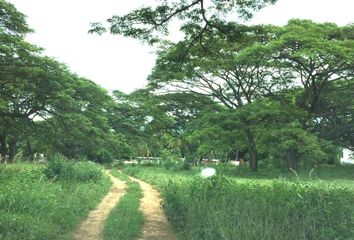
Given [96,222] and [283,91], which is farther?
[283,91]

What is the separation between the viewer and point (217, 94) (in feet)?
128

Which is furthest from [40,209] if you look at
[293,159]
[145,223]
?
[293,159]

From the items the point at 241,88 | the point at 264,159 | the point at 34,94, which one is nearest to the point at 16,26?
the point at 34,94

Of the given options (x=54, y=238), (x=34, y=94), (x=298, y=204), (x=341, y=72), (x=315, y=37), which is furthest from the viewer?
(x=341, y=72)

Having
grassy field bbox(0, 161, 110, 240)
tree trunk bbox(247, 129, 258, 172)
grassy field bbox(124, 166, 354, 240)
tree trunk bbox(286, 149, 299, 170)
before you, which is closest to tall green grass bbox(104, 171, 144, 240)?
grassy field bbox(0, 161, 110, 240)

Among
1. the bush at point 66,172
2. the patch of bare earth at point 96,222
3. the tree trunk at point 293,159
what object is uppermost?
the tree trunk at point 293,159

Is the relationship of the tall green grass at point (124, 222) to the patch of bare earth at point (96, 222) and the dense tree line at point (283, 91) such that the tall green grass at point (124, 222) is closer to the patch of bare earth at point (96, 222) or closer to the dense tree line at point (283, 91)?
the patch of bare earth at point (96, 222)

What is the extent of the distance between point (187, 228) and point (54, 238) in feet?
8.70

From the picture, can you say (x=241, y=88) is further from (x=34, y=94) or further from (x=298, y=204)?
(x=298, y=204)

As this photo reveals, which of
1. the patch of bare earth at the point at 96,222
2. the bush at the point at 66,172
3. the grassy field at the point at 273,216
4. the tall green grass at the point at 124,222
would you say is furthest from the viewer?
the bush at the point at 66,172

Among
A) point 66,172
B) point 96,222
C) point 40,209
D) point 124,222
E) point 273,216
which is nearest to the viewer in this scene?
point 273,216

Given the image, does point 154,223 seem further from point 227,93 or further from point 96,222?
point 227,93

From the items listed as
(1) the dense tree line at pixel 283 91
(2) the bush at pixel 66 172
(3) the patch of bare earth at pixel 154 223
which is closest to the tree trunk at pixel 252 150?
(1) the dense tree line at pixel 283 91

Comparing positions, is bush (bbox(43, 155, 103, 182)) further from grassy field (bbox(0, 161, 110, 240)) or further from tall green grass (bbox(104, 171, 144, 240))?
tall green grass (bbox(104, 171, 144, 240))
